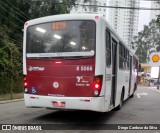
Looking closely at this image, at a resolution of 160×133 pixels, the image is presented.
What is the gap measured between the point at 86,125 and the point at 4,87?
14.0 metres

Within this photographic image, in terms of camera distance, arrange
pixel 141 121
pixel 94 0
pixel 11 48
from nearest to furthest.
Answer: pixel 141 121 < pixel 11 48 < pixel 94 0

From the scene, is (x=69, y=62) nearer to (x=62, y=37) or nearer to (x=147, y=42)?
(x=62, y=37)

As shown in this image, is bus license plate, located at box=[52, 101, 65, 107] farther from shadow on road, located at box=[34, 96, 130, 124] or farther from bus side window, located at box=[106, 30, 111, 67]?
bus side window, located at box=[106, 30, 111, 67]

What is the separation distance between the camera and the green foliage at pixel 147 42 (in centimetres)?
8700

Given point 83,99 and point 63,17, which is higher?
point 63,17

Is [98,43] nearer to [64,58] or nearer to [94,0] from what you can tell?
[64,58]

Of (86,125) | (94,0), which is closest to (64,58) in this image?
(86,125)

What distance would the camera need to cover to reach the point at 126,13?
39875 millimetres

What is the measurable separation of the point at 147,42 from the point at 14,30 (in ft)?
224

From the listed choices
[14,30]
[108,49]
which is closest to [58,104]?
[108,49]

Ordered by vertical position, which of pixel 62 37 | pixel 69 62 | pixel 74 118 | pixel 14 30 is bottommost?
pixel 74 118

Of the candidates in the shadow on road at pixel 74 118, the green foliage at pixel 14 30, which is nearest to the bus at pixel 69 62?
the shadow on road at pixel 74 118

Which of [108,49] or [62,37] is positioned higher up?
[62,37]

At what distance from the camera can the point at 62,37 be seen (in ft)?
29.0
